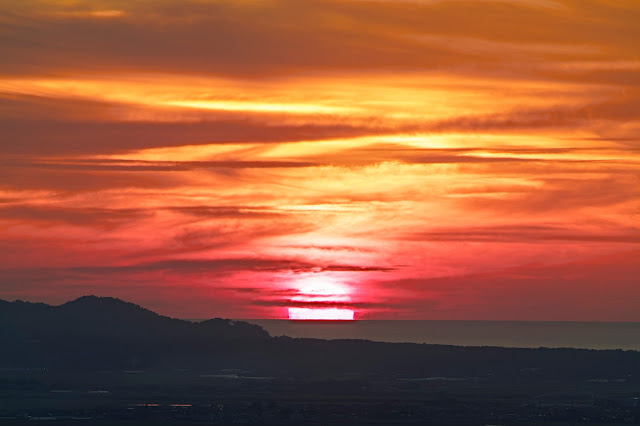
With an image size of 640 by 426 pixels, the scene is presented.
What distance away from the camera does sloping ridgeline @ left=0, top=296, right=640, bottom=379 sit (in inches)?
6609

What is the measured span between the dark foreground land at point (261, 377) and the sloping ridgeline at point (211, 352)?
325 mm

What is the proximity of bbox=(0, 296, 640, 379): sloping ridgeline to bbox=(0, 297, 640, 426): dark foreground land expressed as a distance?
1.07ft

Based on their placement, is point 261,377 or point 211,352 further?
point 211,352

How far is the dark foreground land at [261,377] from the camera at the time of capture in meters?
104

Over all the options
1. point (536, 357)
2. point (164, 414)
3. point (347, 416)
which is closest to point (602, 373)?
point (536, 357)

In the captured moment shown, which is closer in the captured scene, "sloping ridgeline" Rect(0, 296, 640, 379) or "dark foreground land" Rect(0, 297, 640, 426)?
"dark foreground land" Rect(0, 297, 640, 426)

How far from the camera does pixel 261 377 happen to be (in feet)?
516

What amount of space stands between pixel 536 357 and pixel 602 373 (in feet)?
60.4

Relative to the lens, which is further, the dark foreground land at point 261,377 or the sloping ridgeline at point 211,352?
the sloping ridgeline at point 211,352

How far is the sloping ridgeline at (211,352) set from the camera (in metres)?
168

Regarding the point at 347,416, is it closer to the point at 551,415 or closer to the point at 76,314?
the point at 551,415

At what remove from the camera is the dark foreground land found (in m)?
104

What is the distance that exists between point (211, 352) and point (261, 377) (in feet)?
94.5

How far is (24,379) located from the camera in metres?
141
